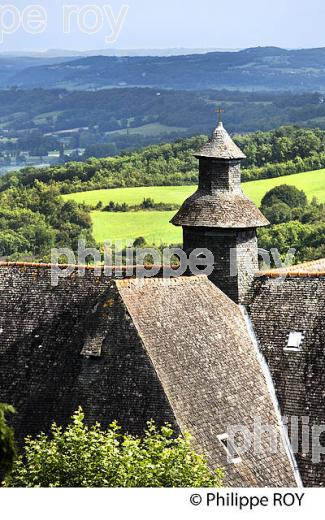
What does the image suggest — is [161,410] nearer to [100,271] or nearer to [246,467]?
[246,467]

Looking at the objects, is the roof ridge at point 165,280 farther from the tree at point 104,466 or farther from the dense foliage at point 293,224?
the dense foliage at point 293,224

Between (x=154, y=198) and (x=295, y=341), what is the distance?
8706 cm

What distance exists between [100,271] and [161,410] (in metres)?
7.01

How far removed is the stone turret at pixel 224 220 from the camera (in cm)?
3972

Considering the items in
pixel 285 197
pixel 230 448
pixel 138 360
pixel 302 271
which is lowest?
pixel 285 197

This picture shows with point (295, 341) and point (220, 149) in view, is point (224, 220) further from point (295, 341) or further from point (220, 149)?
point (295, 341)

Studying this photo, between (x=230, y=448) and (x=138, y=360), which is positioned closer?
(x=230, y=448)

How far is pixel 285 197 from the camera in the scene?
122 m

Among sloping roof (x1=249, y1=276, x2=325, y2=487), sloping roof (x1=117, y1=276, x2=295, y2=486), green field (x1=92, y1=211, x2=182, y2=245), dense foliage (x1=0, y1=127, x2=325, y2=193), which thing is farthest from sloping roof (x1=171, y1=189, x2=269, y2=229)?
dense foliage (x1=0, y1=127, x2=325, y2=193)

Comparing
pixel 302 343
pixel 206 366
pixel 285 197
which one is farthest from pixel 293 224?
pixel 206 366

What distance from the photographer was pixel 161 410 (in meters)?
32.7

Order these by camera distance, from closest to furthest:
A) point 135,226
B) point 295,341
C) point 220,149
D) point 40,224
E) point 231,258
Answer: point 295,341 → point 231,258 → point 220,149 → point 135,226 → point 40,224

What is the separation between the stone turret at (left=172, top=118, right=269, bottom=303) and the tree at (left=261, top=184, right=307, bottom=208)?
262 ft

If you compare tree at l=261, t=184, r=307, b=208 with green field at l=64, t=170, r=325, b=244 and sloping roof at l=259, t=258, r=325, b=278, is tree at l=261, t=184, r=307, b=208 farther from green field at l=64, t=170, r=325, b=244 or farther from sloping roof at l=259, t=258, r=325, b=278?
sloping roof at l=259, t=258, r=325, b=278
